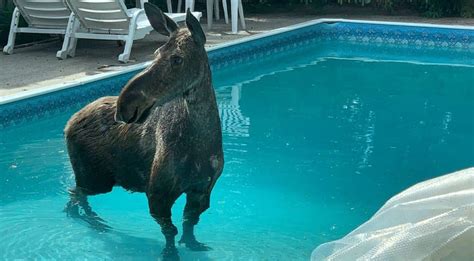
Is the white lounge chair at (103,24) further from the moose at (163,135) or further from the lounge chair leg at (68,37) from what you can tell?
the moose at (163,135)

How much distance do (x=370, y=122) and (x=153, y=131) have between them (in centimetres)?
343

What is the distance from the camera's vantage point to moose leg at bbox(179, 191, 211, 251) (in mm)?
3410

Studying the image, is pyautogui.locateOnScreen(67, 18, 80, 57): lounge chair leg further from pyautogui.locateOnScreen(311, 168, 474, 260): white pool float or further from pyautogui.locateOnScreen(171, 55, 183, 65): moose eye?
pyautogui.locateOnScreen(311, 168, 474, 260): white pool float

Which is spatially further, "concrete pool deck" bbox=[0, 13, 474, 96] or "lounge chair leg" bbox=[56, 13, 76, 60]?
"lounge chair leg" bbox=[56, 13, 76, 60]

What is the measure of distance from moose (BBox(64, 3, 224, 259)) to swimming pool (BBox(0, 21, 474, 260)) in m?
0.34

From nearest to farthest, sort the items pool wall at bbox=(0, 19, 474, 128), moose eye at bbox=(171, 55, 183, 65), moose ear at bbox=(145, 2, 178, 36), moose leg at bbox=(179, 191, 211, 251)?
moose eye at bbox=(171, 55, 183, 65), moose ear at bbox=(145, 2, 178, 36), moose leg at bbox=(179, 191, 211, 251), pool wall at bbox=(0, 19, 474, 128)

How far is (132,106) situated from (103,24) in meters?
5.40

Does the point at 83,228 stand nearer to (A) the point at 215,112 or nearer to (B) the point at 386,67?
(A) the point at 215,112

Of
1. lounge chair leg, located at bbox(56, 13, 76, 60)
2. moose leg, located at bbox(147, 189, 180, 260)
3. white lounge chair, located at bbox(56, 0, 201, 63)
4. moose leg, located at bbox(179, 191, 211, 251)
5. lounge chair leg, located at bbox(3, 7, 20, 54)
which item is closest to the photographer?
moose leg, located at bbox(147, 189, 180, 260)

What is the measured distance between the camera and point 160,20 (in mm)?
3176

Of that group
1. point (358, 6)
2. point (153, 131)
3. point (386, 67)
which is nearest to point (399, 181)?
point (153, 131)

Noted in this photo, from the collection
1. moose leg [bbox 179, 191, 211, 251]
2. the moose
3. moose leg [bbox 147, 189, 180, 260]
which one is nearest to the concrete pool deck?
the moose

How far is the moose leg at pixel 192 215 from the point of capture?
3.41m

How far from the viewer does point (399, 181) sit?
193 inches
